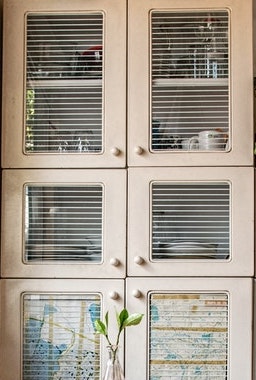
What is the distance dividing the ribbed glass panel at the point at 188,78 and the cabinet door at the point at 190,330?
1.56 feet

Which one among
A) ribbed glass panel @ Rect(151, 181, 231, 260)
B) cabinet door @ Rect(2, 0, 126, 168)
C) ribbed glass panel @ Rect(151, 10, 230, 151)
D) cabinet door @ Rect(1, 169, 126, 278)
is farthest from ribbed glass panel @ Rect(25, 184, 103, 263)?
ribbed glass panel @ Rect(151, 10, 230, 151)

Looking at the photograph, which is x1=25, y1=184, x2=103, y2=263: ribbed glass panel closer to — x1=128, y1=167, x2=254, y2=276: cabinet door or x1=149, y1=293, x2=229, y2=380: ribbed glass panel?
x1=128, y1=167, x2=254, y2=276: cabinet door

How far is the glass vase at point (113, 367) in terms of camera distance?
127 cm

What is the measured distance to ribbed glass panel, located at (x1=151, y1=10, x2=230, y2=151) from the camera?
142cm

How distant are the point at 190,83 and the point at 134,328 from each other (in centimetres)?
86

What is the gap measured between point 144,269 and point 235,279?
0.30m

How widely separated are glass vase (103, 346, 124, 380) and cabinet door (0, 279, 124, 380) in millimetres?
111

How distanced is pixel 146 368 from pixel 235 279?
1.38 ft

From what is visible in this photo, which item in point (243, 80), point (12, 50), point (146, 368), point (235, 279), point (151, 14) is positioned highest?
point (151, 14)

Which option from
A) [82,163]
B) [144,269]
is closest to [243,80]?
[82,163]

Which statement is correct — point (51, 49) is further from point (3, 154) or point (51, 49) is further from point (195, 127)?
point (195, 127)

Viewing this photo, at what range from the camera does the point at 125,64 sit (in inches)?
55.6

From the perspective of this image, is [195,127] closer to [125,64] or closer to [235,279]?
[125,64]

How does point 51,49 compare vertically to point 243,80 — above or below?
above
